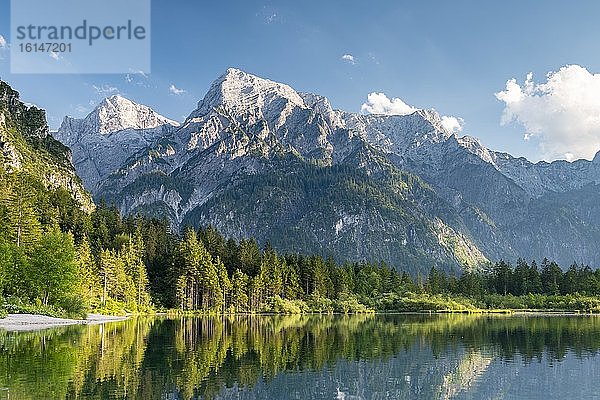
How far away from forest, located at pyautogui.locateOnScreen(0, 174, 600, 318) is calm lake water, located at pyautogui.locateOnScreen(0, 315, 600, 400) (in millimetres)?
24702

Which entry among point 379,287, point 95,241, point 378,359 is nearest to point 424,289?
point 379,287

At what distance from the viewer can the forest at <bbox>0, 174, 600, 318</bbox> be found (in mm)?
83562

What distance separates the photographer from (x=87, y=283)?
10069cm

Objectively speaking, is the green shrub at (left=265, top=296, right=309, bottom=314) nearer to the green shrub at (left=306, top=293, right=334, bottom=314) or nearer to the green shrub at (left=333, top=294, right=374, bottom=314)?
the green shrub at (left=306, top=293, right=334, bottom=314)

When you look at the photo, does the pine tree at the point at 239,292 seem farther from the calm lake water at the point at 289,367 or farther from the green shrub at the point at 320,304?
the calm lake water at the point at 289,367

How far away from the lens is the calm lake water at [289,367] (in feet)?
101

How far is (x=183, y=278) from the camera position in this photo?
128875mm

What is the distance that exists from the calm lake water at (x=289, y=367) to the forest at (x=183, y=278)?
2470cm

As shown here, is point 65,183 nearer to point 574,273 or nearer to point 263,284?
point 263,284

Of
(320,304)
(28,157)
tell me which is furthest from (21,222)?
(28,157)

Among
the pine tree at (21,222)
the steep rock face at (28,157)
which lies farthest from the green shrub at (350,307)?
the steep rock face at (28,157)

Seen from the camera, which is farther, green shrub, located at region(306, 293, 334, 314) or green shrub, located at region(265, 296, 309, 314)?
green shrub, located at region(306, 293, 334, 314)

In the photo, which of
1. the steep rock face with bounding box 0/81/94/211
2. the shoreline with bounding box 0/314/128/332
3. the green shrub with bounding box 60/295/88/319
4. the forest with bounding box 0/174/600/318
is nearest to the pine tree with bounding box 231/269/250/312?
the forest with bounding box 0/174/600/318

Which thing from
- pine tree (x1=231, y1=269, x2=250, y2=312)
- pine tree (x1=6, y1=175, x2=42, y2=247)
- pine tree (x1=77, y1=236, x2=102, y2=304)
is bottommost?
pine tree (x1=231, y1=269, x2=250, y2=312)
